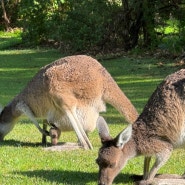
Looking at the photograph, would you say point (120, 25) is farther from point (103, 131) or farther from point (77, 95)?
point (103, 131)

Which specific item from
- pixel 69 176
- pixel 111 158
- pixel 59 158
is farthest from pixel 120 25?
pixel 111 158

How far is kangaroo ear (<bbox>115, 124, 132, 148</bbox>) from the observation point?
6012 millimetres

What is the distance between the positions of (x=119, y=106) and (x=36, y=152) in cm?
129

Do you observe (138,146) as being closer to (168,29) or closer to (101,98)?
(101,98)

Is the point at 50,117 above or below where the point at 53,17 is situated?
above

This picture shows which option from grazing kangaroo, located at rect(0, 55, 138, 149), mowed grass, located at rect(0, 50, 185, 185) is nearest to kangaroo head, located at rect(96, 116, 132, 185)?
mowed grass, located at rect(0, 50, 185, 185)

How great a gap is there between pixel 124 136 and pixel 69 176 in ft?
4.04

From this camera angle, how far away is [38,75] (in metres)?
9.38

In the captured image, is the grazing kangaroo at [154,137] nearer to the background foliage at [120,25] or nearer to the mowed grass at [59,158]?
the mowed grass at [59,158]

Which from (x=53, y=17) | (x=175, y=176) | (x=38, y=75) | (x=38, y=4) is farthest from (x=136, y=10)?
(x=175, y=176)

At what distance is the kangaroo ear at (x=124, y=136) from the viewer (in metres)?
6.01

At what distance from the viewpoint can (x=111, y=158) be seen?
6152mm

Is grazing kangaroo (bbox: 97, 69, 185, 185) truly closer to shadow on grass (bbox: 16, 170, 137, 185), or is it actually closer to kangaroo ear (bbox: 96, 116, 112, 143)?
kangaroo ear (bbox: 96, 116, 112, 143)

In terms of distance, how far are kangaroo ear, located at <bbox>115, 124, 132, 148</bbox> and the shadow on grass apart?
2.14 ft
